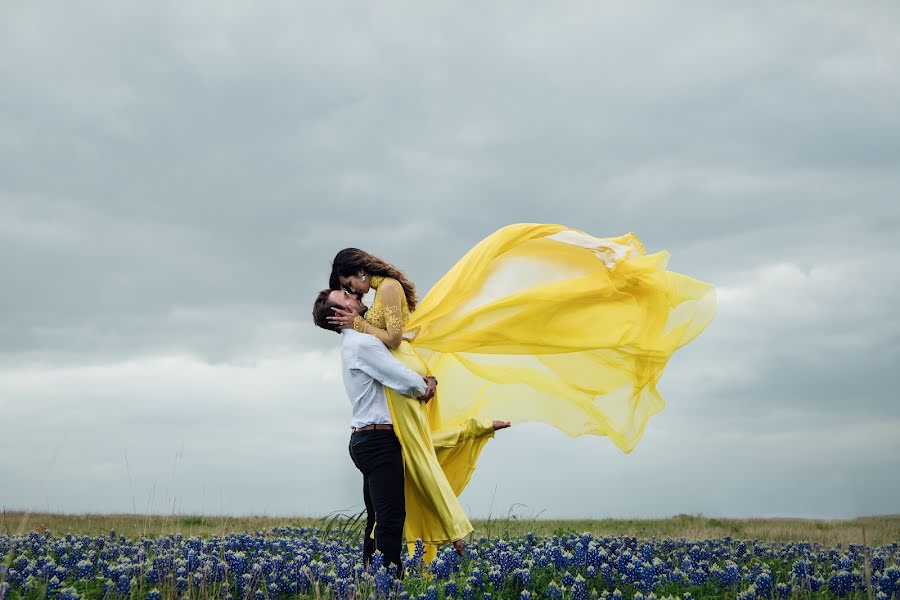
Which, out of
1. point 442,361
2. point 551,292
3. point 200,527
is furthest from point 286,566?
point 200,527

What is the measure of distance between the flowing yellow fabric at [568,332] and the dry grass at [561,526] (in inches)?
148

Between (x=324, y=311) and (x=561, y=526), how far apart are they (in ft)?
36.9

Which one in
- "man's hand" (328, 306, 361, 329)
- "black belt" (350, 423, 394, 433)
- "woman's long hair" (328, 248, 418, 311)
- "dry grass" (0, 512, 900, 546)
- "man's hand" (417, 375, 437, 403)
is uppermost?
"woman's long hair" (328, 248, 418, 311)

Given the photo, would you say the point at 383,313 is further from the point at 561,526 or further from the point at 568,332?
the point at 561,526

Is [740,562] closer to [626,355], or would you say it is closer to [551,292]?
[626,355]

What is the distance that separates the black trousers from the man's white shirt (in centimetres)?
20

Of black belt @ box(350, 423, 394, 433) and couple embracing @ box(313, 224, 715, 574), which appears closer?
black belt @ box(350, 423, 394, 433)

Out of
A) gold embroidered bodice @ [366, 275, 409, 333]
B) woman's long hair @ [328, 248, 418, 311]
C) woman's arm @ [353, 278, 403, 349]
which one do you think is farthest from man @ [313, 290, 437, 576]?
woman's long hair @ [328, 248, 418, 311]

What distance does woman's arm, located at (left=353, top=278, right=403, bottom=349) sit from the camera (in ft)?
28.0

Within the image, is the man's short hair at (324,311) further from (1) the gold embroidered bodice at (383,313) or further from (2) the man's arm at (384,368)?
(2) the man's arm at (384,368)

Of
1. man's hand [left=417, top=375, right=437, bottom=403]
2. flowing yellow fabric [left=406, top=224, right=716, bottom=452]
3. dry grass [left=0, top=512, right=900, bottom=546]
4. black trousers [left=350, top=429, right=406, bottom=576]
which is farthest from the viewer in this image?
dry grass [left=0, top=512, right=900, bottom=546]

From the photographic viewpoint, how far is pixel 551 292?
10.2 meters

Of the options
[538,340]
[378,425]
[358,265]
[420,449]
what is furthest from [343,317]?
[538,340]

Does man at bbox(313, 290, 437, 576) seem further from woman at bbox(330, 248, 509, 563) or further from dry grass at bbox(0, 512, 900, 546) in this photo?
dry grass at bbox(0, 512, 900, 546)
